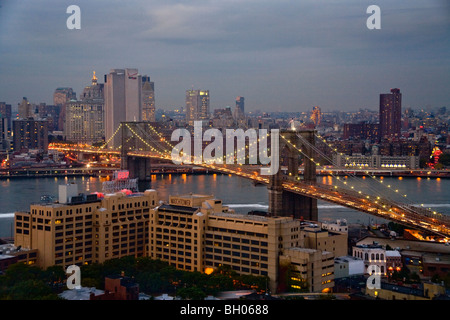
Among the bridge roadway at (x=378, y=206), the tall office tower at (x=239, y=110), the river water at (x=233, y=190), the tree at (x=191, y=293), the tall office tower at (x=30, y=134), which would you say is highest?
the tall office tower at (x=239, y=110)

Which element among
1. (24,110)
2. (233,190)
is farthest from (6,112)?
(233,190)

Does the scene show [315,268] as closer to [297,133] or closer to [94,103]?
[297,133]

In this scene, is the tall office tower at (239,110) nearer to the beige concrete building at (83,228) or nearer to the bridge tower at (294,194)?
the bridge tower at (294,194)

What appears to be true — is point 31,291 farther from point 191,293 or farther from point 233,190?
point 233,190

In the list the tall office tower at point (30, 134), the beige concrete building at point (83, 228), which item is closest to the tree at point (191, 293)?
the beige concrete building at point (83, 228)

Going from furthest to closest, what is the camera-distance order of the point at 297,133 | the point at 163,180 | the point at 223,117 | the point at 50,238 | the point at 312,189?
the point at 223,117 → the point at 163,180 → the point at 297,133 → the point at 312,189 → the point at 50,238
